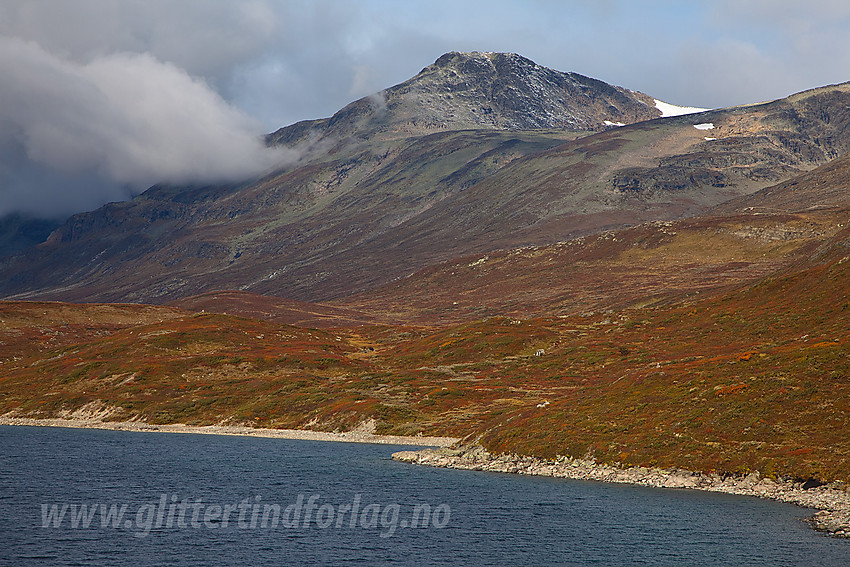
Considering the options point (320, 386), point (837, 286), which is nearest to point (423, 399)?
point (320, 386)

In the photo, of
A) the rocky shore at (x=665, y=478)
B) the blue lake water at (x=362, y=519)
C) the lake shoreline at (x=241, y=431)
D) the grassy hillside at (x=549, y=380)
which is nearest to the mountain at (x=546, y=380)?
the grassy hillside at (x=549, y=380)

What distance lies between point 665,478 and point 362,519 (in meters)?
28.1

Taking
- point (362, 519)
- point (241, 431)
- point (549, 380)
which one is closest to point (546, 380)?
point (549, 380)

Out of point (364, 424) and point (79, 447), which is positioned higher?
point (79, 447)

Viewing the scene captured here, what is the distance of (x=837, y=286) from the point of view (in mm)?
115750

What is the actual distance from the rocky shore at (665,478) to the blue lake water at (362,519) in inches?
62.0

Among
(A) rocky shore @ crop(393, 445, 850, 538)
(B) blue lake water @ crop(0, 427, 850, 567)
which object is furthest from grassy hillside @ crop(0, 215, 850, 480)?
(B) blue lake water @ crop(0, 427, 850, 567)

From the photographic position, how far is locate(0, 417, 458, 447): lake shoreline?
104000 millimetres

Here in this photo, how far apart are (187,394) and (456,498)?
85538 millimetres

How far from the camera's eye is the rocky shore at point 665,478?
180ft

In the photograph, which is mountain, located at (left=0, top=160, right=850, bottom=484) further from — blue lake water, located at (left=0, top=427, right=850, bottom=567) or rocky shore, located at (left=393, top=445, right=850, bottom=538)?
blue lake water, located at (left=0, top=427, right=850, bottom=567)

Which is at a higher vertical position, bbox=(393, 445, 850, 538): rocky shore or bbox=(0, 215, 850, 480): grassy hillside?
bbox=(0, 215, 850, 480): grassy hillside

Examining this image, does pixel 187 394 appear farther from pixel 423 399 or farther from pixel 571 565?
pixel 571 565

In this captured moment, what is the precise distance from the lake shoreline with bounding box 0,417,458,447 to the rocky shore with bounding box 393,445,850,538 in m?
15.2
